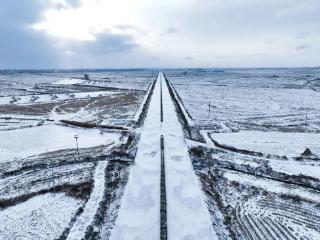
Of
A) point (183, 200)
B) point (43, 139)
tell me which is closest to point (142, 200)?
point (183, 200)

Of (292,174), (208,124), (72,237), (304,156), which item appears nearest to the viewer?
(72,237)

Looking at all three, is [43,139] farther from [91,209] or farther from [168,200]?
[168,200]

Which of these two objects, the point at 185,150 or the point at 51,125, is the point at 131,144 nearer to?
the point at 185,150

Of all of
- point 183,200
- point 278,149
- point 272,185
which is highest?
point 183,200

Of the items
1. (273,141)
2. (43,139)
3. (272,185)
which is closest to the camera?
(272,185)

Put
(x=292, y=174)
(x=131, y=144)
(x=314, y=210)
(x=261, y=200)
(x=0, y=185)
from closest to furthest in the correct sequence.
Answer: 1. (x=314, y=210)
2. (x=261, y=200)
3. (x=0, y=185)
4. (x=292, y=174)
5. (x=131, y=144)

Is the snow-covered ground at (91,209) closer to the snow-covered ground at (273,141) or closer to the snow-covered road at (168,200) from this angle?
the snow-covered road at (168,200)

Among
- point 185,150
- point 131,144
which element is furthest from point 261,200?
point 131,144
